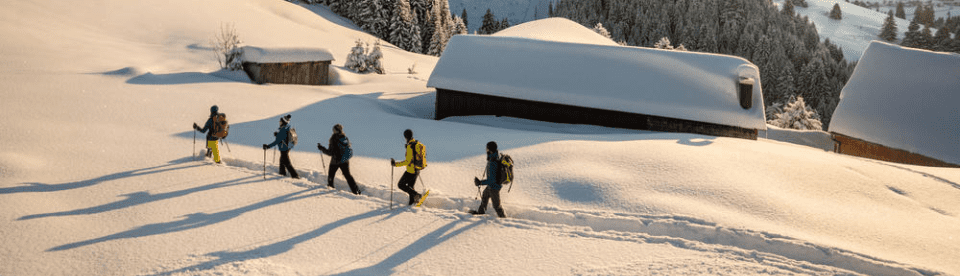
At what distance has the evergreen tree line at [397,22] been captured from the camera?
71.3 m

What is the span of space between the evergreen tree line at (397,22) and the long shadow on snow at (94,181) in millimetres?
58500

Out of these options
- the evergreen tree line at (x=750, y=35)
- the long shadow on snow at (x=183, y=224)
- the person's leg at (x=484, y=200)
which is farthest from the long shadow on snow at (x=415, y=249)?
the evergreen tree line at (x=750, y=35)

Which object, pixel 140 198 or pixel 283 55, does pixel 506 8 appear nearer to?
pixel 283 55

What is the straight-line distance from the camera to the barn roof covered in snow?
2644 cm

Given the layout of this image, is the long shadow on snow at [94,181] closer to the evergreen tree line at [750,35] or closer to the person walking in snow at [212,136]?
the person walking in snow at [212,136]

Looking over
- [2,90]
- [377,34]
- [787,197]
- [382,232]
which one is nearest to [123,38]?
[2,90]

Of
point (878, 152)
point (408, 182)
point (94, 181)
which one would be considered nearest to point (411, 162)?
point (408, 182)

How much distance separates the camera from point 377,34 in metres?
72.2

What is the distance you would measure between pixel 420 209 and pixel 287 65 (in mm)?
19005

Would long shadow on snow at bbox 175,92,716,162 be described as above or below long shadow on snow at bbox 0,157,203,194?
above

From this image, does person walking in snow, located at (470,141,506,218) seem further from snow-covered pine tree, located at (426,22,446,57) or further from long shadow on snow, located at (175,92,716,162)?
snow-covered pine tree, located at (426,22,446,57)

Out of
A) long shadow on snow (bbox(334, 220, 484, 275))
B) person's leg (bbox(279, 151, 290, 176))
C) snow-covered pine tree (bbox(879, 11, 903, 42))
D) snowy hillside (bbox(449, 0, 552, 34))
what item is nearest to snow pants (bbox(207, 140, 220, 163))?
person's leg (bbox(279, 151, 290, 176))

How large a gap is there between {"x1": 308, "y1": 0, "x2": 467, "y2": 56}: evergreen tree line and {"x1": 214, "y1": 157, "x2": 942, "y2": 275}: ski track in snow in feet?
200

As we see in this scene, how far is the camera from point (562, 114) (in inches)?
894
